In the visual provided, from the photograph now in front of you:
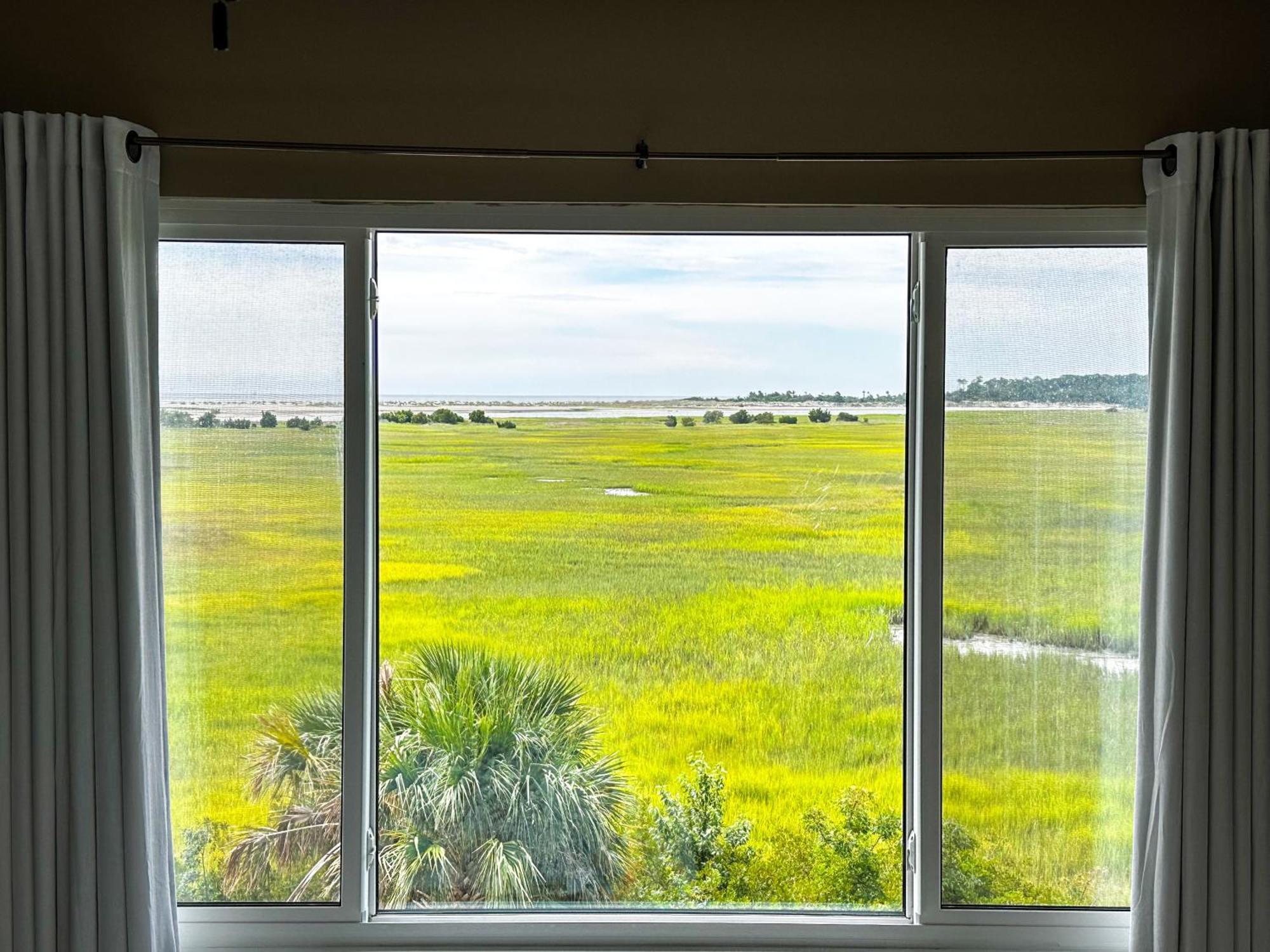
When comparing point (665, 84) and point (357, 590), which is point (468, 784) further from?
point (665, 84)

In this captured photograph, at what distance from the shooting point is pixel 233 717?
1978 mm

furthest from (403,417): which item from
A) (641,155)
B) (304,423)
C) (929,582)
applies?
(929,582)

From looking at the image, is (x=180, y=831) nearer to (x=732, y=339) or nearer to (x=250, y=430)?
(x=250, y=430)

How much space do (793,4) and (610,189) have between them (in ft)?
1.80

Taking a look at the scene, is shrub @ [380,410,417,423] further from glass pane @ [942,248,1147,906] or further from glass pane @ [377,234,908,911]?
glass pane @ [942,248,1147,906]

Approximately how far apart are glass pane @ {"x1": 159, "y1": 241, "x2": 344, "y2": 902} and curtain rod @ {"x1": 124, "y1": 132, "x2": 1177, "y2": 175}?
0.21m

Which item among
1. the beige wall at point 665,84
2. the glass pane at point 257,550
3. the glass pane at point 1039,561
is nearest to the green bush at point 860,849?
the glass pane at point 1039,561

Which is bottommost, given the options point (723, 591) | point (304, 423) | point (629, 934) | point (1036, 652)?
point (629, 934)

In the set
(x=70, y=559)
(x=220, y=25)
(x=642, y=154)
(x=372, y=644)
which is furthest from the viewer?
(x=372, y=644)

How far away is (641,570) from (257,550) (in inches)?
32.8

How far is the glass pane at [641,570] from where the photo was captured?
6.58 ft

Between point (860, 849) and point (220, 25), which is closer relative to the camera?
point (220, 25)

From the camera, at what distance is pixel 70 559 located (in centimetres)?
179

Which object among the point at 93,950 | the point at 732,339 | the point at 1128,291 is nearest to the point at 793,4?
the point at 732,339
